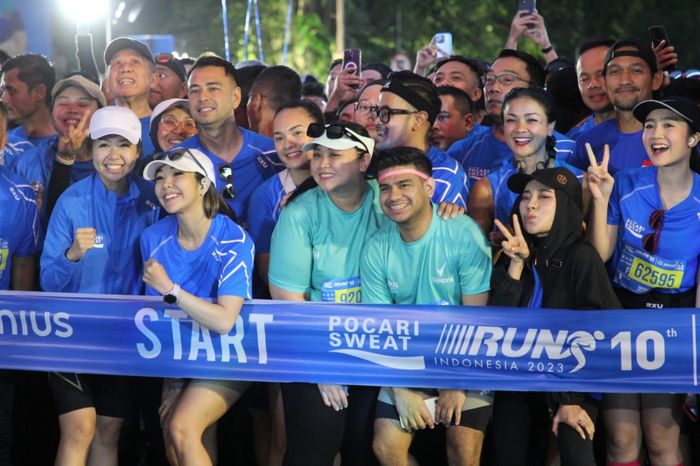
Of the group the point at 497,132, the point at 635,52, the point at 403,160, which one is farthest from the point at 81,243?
the point at 635,52

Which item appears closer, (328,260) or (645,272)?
(645,272)

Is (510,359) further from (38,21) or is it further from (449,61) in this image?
(38,21)

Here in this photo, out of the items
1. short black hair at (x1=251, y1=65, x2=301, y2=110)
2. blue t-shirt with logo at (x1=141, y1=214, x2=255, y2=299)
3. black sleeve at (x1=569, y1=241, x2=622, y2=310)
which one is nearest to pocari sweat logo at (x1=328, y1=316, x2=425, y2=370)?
blue t-shirt with logo at (x1=141, y1=214, x2=255, y2=299)

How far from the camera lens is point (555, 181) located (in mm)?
5938

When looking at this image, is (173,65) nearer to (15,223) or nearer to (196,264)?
(15,223)

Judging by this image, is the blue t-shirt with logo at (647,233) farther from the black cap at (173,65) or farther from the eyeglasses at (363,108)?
the black cap at (173,65)

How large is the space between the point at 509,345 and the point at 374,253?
0.89m

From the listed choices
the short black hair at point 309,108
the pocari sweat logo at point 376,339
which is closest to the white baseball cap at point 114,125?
the short black hair at point 309,108

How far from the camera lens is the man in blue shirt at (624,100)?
6.93 meters

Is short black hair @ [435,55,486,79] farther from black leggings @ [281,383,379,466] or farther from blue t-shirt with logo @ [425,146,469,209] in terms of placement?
black leggings @ [281,383,379,466]

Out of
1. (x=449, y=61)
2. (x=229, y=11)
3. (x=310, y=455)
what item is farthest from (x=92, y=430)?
(x=229, y=11)

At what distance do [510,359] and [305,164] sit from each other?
1851 millimetres

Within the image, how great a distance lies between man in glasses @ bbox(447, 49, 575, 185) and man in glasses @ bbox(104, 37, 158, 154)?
232cm

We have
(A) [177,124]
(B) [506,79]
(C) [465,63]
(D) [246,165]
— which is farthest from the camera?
(C) [465,63]
